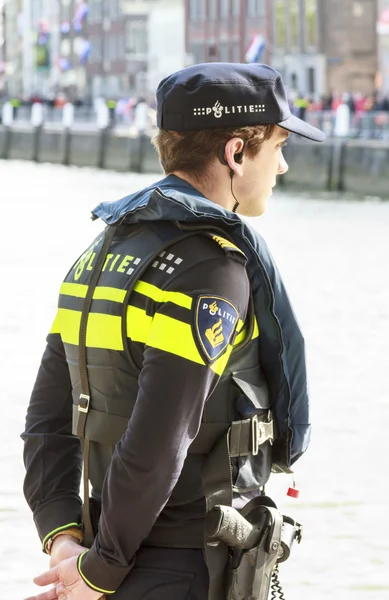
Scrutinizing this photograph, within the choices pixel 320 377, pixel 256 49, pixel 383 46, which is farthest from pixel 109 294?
pixel 256 49

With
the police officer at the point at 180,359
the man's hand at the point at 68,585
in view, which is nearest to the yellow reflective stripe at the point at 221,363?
the police officer at the point at 180,359

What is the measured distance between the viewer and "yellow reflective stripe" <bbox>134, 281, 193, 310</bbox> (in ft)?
6.74

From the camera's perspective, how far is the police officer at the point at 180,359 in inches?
80.7

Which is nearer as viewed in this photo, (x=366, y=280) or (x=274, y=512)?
(x=274, y=512)

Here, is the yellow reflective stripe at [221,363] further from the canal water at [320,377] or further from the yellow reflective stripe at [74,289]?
the canal water at [320,377]

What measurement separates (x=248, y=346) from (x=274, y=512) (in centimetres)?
24

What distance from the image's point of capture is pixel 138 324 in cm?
210

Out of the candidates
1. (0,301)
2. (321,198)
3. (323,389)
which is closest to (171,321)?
(323,389)

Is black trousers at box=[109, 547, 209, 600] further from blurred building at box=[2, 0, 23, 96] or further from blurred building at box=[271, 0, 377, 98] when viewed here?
blurred building at box=[2, 0, 23, 96]

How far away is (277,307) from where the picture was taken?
7.16 ft

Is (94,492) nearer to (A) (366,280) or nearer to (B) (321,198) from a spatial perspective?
(A) (366,280)

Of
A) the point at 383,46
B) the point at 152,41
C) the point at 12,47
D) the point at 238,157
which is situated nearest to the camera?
the point at 238,157

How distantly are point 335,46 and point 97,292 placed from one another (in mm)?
59398

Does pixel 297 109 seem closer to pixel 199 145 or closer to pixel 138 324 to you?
pixel 199 145
